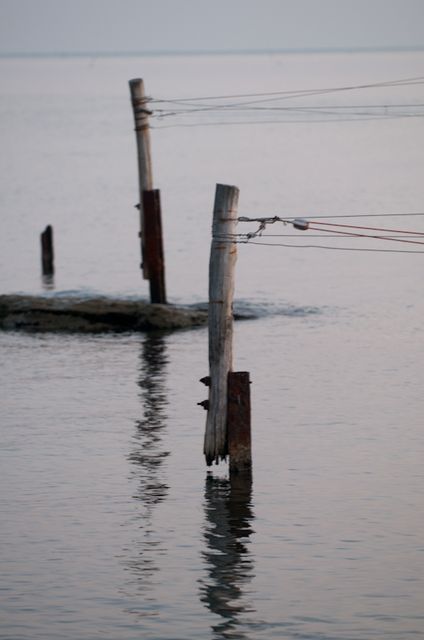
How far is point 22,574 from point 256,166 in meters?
68.4

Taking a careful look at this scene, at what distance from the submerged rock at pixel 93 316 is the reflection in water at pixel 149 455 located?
0.97 meters

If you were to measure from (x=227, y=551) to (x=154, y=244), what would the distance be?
14748 mm

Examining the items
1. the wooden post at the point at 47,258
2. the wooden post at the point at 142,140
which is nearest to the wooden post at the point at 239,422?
the wooden post at the point at 142,140

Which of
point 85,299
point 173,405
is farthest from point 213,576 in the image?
point 85,299

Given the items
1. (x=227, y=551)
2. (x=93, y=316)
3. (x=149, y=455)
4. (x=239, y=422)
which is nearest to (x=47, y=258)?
(x=93, y=316)

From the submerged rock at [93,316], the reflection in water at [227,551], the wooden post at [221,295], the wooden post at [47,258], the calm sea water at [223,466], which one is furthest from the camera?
the wooden post at [47,258]

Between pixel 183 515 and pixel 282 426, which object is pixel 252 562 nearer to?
pixel 183 515

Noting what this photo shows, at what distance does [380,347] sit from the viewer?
26.8 meters

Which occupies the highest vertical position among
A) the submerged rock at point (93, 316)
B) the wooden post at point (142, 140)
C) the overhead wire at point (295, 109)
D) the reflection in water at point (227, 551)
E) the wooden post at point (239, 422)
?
the overhead wire at point (295, 109)

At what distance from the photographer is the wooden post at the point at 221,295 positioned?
56.6ft

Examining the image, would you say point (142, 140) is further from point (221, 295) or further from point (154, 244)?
point (221, 295)

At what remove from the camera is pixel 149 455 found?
1919 centimetres

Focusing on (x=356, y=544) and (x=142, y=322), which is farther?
(x=142, y=322)

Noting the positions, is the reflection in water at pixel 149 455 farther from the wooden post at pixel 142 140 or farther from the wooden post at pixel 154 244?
the wooden post at pixel 142 140
